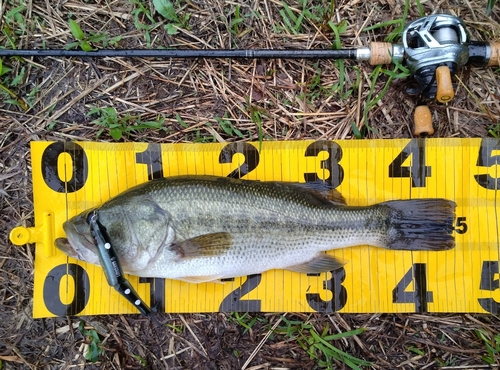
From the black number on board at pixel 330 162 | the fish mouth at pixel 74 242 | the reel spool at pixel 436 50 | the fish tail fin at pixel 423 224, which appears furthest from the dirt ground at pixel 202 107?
the fish tail fin at pixel 423 224

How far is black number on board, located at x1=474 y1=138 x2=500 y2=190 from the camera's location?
142 inches

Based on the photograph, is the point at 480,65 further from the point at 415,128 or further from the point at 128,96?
the point at 128,96

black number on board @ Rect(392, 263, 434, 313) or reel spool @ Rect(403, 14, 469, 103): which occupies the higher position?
reel spool @ Rect(403, 14, 469, 103)

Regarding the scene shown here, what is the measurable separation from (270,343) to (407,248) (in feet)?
4.74

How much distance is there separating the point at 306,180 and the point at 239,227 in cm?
81

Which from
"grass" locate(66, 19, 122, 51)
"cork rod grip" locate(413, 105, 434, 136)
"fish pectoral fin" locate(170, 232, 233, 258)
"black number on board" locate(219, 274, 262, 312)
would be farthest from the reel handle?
"grass" locate(66, 19, 122, 51)

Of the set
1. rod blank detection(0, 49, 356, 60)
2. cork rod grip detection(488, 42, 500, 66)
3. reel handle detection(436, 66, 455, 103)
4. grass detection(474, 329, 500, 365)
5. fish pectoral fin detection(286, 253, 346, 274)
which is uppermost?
rod blank detection(0, 49, 356, 60)

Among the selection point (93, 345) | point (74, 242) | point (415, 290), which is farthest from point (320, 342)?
point (74, 242)

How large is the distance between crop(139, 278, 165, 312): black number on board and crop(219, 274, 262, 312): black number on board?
0.53 m

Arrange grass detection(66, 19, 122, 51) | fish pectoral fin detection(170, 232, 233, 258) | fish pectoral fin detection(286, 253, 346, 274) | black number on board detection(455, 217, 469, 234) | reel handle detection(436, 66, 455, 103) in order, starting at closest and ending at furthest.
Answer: fish pectoral fin detection(170, 232, 233, 258) < reel handle detection(436, 66, 455, 103) < fish pectoral fin detection(286, 253, 346, 274) < black number on board detection(455, 217, 469, 234) < grass detection(66, 19, 122, 51)

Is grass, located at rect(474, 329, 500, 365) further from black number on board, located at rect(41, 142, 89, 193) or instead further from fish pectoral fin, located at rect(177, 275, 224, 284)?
black number on board, located at rect(41, 142, 89, 193)

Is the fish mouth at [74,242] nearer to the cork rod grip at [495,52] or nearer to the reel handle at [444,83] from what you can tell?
the reel handle at [444,83]

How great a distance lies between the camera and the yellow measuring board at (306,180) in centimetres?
359

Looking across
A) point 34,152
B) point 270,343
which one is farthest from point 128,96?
point 270,343
